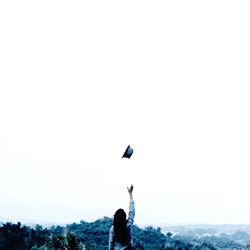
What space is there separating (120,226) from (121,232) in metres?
0.09

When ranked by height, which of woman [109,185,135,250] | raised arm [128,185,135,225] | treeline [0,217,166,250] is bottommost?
woman [109,185,135,250]

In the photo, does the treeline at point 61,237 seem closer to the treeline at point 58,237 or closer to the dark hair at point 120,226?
the treeline at point 58,237

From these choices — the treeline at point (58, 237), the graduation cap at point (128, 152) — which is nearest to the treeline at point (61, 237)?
the treeline at point (58, 237)

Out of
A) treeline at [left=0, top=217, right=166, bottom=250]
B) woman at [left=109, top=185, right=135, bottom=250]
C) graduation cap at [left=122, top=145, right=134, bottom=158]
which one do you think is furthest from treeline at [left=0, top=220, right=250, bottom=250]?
woman at [left=109, top=185, right=135, bottom=250]

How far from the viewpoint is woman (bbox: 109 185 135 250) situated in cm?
564

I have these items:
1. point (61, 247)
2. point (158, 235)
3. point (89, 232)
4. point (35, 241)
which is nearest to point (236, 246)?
point (158, 235)

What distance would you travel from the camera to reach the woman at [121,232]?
222 inches

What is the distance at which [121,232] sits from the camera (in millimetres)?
5695

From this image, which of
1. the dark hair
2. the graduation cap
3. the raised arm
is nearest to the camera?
the dark hair

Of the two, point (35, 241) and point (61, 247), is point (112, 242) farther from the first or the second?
point (35, 241)

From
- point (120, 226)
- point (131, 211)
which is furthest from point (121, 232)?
point (131, 211)

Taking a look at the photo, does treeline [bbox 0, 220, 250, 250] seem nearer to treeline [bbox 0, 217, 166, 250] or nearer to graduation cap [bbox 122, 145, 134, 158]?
treeline [bbox 0, 217, 166, 250]

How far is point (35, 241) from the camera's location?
60719 millimetres

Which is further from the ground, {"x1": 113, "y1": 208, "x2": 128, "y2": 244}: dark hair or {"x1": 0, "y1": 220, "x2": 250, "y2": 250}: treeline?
{"x1": 0, "y1": 220, "x2": 250, "y2": 250}: treeline
